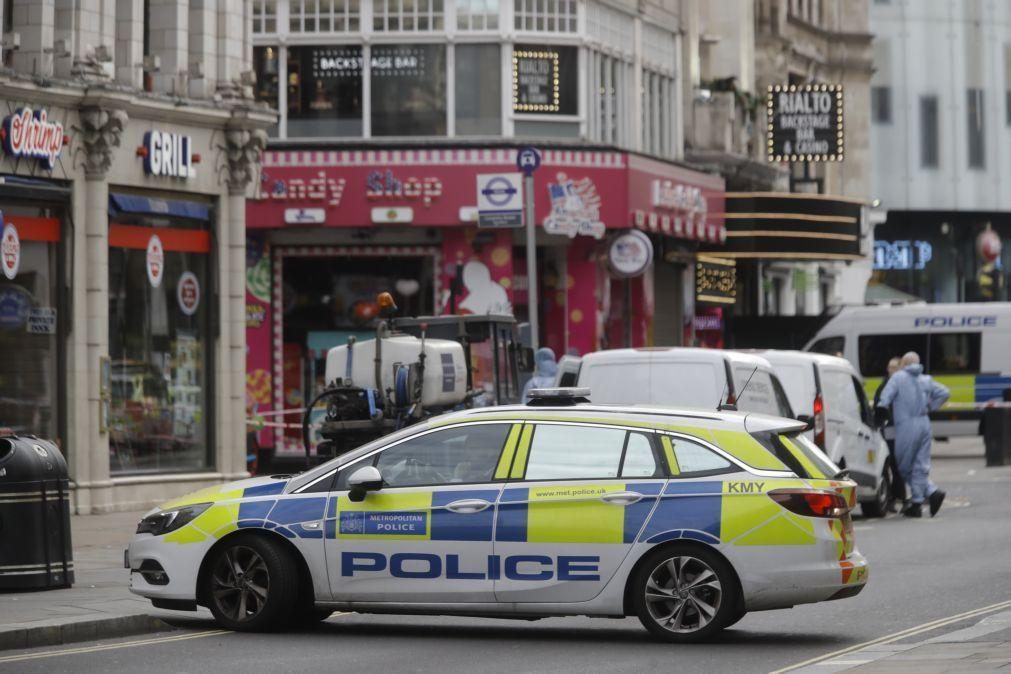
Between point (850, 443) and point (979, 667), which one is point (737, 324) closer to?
point (850, 443)

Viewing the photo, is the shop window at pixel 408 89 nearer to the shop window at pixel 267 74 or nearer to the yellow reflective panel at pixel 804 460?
the shop window at pixel 267 74

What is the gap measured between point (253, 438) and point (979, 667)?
2099 centimetres

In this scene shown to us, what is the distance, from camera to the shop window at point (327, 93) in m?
35.4

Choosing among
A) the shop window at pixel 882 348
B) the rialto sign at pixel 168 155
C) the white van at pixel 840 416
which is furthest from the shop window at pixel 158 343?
the shop window at pixel 882 348

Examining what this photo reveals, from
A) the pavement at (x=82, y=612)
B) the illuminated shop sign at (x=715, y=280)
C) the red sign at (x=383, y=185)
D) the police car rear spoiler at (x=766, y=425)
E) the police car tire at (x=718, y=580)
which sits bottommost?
the pavement at (x=82, y=612)

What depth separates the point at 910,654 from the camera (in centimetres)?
1112

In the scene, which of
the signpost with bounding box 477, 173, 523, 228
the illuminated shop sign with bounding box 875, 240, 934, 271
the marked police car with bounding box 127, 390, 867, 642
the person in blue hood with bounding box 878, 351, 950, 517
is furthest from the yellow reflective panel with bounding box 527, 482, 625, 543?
the illuminated shop sign with bounding box 875, 240, 934, 271

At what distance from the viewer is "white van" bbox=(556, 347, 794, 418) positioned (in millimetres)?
19328

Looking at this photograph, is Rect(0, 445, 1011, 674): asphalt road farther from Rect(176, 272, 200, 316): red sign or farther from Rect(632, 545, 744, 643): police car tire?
Rect(176, 272, 200, 316): red sign

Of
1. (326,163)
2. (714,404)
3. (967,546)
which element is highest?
(326,163)

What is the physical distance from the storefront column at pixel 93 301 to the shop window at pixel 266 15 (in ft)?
40.2

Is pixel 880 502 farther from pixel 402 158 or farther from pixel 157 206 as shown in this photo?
pixel 402 158

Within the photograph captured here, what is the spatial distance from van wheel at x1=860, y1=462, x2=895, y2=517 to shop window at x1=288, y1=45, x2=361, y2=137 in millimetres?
14146

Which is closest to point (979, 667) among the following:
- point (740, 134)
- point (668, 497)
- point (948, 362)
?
point (668, 497)
